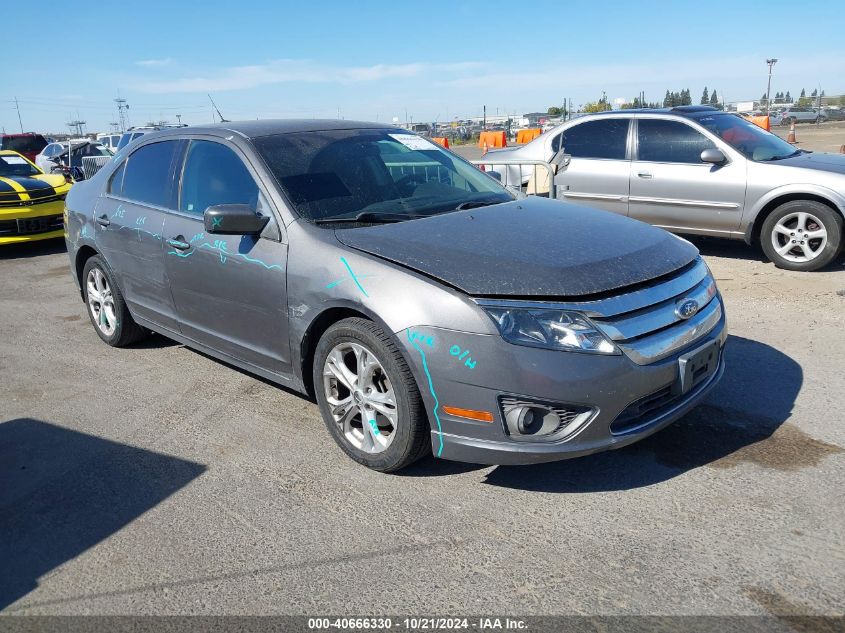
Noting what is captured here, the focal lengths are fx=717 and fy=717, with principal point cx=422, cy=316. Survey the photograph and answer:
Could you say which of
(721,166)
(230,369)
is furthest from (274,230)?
(721,166)

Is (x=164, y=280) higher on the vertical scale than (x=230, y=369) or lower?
higher

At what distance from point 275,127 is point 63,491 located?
238 centimetres

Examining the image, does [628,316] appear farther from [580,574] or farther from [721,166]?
[721,166]

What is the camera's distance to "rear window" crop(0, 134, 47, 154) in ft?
78.3

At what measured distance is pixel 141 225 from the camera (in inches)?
189

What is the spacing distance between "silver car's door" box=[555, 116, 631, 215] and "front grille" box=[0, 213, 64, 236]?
7201 mm

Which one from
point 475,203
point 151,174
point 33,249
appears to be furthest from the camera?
point 33,249

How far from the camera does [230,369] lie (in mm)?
5102

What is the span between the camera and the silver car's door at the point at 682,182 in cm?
743

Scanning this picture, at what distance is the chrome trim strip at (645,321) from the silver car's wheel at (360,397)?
1.00 m

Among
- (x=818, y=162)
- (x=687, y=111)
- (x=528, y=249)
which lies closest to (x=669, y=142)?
(x=687, y=111)

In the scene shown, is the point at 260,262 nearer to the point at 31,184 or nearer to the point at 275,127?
the point at 275,127

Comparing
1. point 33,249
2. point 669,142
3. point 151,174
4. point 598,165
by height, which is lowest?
point 33,249

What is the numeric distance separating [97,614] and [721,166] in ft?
23.0
